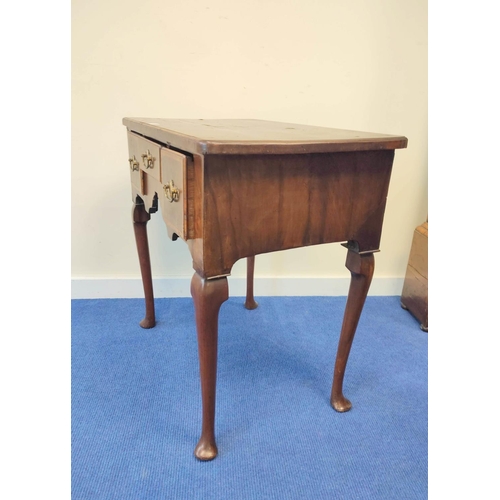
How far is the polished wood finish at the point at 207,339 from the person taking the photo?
90 centimetres

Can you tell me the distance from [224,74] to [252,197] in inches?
37.1

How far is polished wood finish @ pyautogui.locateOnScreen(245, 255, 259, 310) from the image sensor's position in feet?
5.65

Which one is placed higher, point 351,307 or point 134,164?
point 134,164

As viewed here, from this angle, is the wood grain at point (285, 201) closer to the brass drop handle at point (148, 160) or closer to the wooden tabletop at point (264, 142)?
the wooden tabletop at point (264, 142)

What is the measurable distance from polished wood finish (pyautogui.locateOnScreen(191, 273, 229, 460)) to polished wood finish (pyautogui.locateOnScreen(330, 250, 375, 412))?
1.18 ft

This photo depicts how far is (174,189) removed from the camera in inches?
35.5

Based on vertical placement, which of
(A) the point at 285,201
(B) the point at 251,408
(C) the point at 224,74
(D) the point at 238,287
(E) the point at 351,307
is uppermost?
(C) the point at 224,74

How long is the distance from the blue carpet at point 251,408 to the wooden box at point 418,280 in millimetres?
55

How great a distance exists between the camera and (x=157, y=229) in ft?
5.90

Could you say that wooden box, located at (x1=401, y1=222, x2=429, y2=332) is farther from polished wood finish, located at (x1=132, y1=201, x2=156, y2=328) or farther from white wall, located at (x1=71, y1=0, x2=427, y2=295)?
polished wood finish, located at (x1=132, y1=201, x2=156, y2=328)

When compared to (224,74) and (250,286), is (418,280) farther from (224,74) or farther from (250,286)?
(224,74)

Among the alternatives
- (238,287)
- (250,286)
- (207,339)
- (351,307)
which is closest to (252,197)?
(207,339)

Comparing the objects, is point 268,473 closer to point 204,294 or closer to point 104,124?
point 204,294


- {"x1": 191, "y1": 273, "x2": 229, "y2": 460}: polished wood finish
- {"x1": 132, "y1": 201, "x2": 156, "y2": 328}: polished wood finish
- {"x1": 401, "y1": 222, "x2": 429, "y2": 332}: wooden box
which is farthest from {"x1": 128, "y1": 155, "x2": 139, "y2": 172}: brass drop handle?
{"x1": 401, "y1": 222, "x2": 429, "y2": 332}: wooden box
